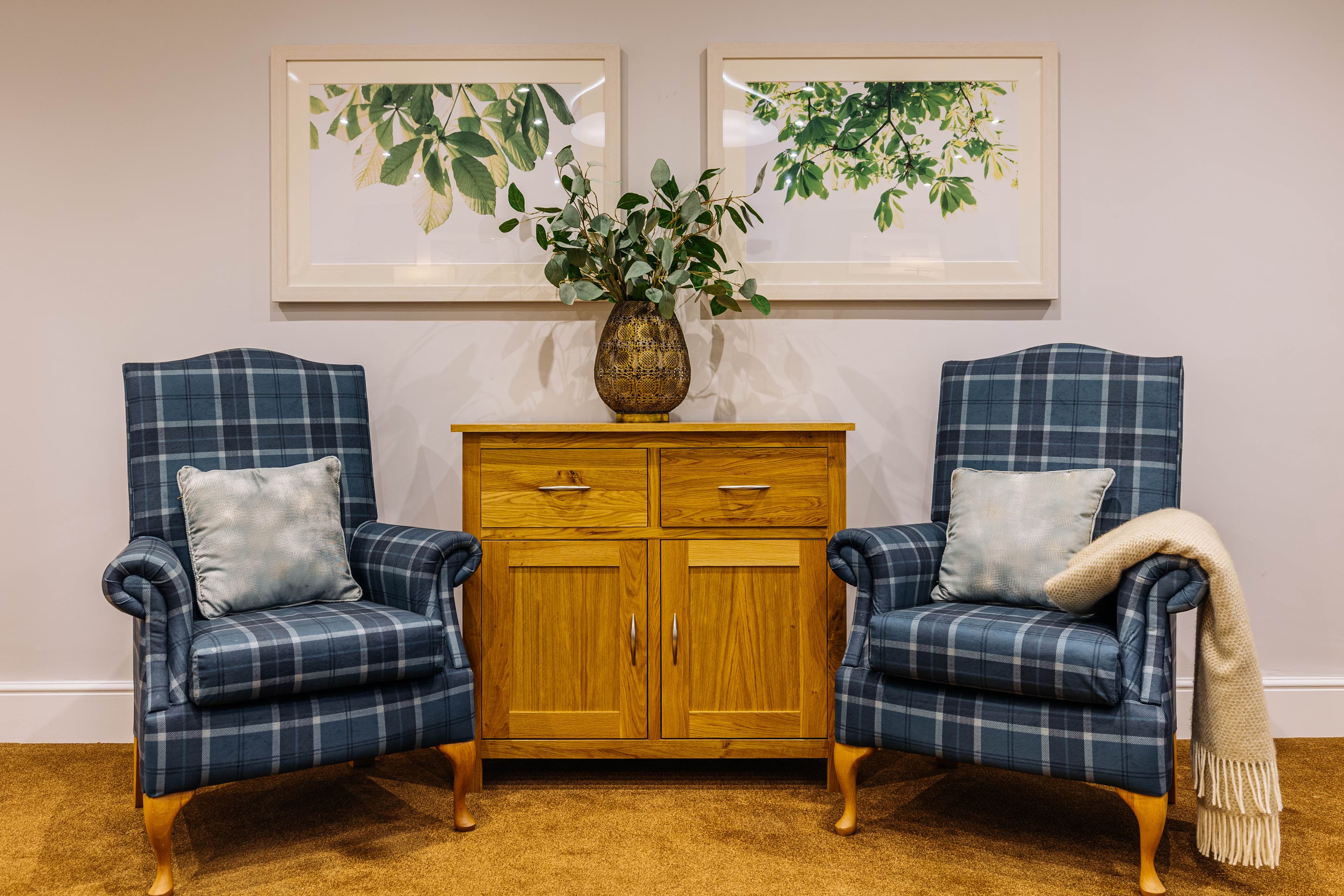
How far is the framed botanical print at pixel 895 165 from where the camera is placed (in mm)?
2488

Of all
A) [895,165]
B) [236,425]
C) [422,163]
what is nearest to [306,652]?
[236,425]

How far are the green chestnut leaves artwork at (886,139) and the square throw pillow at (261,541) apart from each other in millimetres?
1551

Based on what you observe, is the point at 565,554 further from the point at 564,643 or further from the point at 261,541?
the point at 261,541

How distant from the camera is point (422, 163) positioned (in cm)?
250

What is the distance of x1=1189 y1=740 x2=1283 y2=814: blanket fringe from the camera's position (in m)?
1.59

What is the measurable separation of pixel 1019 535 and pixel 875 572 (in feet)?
1.16

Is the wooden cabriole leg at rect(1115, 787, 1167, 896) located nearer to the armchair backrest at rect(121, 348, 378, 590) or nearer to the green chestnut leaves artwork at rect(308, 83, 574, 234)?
the armchair backrest at rect(121, 348, 378, 590)

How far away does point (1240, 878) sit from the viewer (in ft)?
5.53

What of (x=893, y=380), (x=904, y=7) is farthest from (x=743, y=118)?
(x=893, y=380)

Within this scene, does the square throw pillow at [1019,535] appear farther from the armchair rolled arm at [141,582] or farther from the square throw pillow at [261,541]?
the armchair rolled arm at [141,582]

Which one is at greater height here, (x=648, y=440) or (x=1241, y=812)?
(x=648, y=440)

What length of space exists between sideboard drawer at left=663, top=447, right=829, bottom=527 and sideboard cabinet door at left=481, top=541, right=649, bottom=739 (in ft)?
0.52

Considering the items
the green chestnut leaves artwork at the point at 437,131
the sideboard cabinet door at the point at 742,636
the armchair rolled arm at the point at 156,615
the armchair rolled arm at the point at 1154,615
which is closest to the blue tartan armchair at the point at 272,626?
the armchair rolled arm at the point at 156,615

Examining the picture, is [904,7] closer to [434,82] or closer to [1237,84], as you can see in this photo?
[1237,84]
